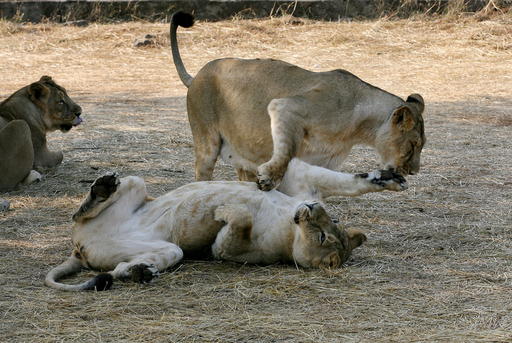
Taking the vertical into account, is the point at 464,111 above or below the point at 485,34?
below

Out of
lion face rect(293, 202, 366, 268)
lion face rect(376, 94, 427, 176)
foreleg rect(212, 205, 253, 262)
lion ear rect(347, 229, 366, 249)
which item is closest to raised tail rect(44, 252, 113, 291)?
foreleg rect(212, 205, 253, 262)

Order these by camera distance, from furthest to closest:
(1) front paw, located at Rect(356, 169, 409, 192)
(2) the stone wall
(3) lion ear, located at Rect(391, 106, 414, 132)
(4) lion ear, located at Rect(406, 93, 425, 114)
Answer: (2) the stone wall < (4) lion ear, located at Rect(406, 93, 425, 114) < (3) lion ear, located at Rect(391, 106, 414, 132) < (1) front paw, located at Rect(356, 169, 409, 192)

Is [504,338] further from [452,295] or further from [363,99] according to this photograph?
[363,99]

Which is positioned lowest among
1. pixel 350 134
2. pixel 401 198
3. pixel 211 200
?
pixel 401 198

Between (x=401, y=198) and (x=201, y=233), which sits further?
(x=401, y=198)

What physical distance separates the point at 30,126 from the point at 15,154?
0.82 m

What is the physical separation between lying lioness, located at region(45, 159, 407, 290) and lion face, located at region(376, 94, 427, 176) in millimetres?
822

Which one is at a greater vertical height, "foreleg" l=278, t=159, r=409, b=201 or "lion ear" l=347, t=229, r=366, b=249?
"foreleg" l=278, t=159, r=409, b=201

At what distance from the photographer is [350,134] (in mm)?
4555

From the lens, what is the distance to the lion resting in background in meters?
5.80

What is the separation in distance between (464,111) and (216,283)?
286 inches

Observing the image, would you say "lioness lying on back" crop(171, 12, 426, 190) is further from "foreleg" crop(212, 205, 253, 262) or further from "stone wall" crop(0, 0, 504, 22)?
"stone wall" crop(0, 0, 504, 22)

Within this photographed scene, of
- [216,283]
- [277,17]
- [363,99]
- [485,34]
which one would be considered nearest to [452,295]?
[216,283]

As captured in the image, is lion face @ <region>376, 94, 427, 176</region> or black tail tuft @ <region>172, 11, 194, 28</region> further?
black tail tuft @ <region>172, 11, 194, 28</region>
